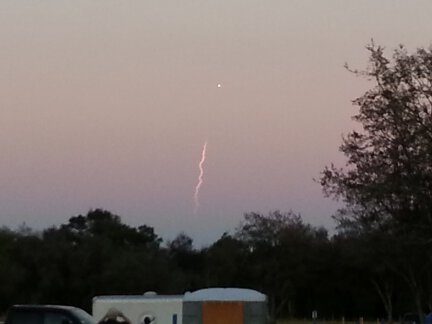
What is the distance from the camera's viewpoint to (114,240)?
78688 mm

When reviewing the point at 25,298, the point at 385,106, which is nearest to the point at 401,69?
the point at 385,106

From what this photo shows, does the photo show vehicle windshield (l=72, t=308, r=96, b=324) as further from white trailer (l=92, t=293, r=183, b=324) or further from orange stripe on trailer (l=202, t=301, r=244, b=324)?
white trailer (l=92, t=293, r=183, b=324)

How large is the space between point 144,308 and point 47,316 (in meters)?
7.18

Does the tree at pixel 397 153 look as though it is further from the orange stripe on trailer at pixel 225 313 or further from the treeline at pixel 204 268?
the treeline at pixel 204 268

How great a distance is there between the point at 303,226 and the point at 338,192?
159 ft

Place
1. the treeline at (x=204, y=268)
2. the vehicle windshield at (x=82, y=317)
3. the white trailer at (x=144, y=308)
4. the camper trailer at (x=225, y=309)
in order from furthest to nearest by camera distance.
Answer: the treeline at (x=204, y=268), the white trailer at (x=144, y=308), the camper trailer at (x=225, y=309), the vehicle windshield at (x=82, y=317)

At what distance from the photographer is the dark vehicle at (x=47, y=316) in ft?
72.6

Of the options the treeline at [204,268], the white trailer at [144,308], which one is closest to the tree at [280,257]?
the treeline at [204,268]

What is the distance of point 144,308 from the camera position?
96.4 ft

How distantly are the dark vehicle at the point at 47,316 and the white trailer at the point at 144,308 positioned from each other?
5.84 m

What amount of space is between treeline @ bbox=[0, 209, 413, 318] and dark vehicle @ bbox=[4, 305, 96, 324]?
36.2m

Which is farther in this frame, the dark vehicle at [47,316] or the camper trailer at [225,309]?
the camper trailer at [225,309]

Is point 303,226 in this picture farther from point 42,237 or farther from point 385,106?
point 385,106

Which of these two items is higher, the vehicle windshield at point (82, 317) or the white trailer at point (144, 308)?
the white trailer at point (144, 308)
